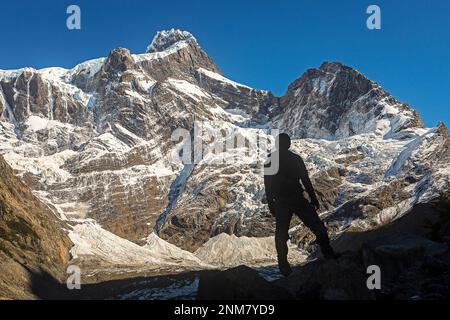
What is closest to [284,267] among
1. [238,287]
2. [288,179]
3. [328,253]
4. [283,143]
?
[328,253]

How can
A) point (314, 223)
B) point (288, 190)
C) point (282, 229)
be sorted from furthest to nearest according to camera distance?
point (282, 229) < point (288, 190) < point (314, 223)

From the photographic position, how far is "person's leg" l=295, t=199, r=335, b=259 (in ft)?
62.4

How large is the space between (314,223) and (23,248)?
473ft

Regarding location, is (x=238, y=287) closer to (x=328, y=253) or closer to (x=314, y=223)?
(x=328, y=253)

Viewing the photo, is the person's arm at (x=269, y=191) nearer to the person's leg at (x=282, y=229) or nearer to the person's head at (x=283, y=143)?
the person's leg at (x=282, y=229)

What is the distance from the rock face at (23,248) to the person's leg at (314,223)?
80069 mm

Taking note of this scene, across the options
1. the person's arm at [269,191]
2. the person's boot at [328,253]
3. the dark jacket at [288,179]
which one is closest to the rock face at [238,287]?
the person's boot at [328,253]

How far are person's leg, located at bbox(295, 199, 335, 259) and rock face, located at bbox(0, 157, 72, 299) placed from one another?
3152 inches

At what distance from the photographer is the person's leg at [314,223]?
19031 millimetres

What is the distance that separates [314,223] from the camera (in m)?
19.4

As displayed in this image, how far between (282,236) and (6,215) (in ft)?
517

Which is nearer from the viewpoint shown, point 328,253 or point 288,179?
point 328,253

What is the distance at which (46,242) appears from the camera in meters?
178
